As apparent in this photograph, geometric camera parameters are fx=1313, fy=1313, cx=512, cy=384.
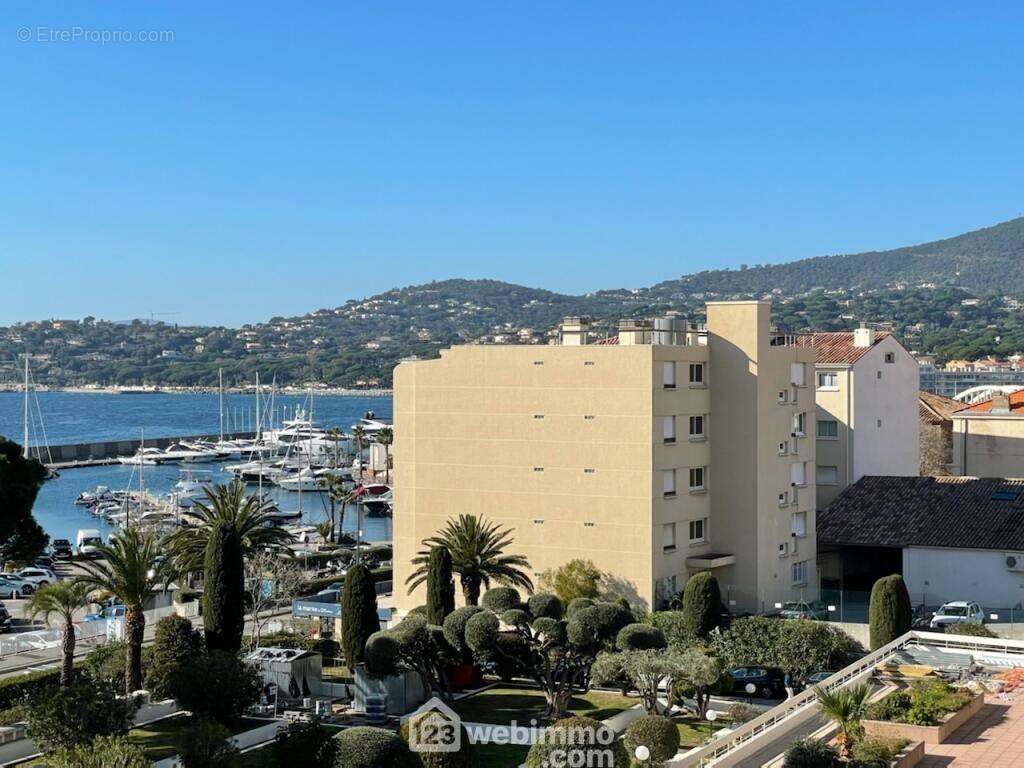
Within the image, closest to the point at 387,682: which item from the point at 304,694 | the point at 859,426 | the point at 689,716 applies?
the point at 304,694

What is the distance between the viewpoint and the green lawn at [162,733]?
30406mm

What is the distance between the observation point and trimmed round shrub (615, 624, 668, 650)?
32969mm

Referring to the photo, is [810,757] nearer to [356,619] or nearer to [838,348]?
[356,619]

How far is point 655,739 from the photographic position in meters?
25.6

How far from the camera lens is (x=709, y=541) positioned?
159 ft

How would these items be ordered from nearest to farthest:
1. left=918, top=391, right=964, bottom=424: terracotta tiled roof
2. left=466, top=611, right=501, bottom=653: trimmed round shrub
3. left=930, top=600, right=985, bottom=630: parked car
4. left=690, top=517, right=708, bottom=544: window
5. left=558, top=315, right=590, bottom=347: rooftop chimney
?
1. left=466, top=611, right=501, bottom=653: trimmed round shrub
2. left=930, top=600, right=985, bottom=630: parked car
3. left=690, top=517, right=708, bottom=544: window
4. left=558, top=315, right=590, bottom=347: rooftop chimney
5. left=918, top=391, right=964, bottom=424: terracotta tiled roof

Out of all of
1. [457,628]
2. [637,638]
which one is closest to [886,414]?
[637,638]

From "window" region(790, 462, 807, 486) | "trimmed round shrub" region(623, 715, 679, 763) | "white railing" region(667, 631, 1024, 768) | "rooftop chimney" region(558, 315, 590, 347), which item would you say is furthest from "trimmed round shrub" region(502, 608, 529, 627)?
"window" region(790, 462, 807, 486)

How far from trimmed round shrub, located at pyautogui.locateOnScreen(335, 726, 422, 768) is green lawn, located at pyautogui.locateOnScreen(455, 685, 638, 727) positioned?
31.9 ft

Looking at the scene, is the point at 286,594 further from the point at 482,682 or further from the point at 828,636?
the point at 828,636

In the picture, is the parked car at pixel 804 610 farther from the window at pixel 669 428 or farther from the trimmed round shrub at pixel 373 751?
the trimmed round shrub at pixel 373 751

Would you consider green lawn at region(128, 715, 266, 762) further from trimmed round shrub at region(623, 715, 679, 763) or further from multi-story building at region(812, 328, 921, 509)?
multi-story building at region(812, 328, 921, 509)

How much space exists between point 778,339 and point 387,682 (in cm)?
2358

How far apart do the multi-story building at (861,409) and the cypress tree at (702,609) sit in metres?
18.2
